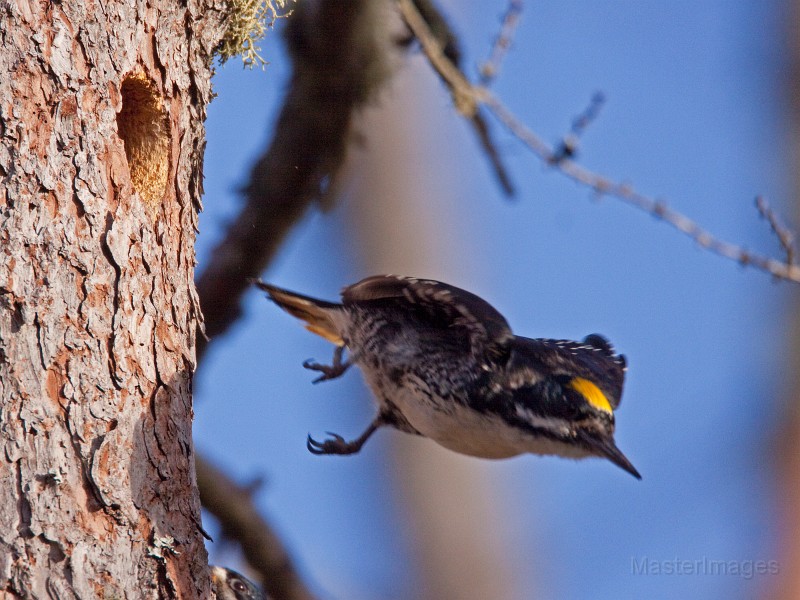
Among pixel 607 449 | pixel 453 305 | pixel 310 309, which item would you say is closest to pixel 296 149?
pixel 310 309

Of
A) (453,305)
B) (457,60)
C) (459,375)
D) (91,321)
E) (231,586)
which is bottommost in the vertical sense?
(231,586)

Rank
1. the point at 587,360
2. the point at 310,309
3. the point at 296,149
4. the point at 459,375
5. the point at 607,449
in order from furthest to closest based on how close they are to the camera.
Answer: the point at 587,360 → the point at 310,309 → the point at 296,149 → the point at 459,375 → the point at 607,449

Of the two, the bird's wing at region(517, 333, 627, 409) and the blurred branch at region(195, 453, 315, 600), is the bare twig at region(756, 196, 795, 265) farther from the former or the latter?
the blurred branch at region(195, 453, 315, 600)

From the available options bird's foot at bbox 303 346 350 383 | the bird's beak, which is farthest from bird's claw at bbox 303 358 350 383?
the bird's beak

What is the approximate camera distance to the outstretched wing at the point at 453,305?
13.0 ft

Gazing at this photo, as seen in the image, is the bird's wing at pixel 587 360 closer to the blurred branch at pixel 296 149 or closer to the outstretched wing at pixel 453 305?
the outstretched wing at pixel 453 305

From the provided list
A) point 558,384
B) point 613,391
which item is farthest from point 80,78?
point 613,391

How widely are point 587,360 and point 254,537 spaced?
168cm

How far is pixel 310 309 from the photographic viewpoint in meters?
4.34

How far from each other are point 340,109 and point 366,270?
7.33 ft

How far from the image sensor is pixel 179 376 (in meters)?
2.85

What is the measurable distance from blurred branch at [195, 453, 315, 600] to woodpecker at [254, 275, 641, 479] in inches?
16.0

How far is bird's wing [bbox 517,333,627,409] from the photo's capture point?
4121mm

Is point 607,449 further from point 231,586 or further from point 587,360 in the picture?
point 231,586
